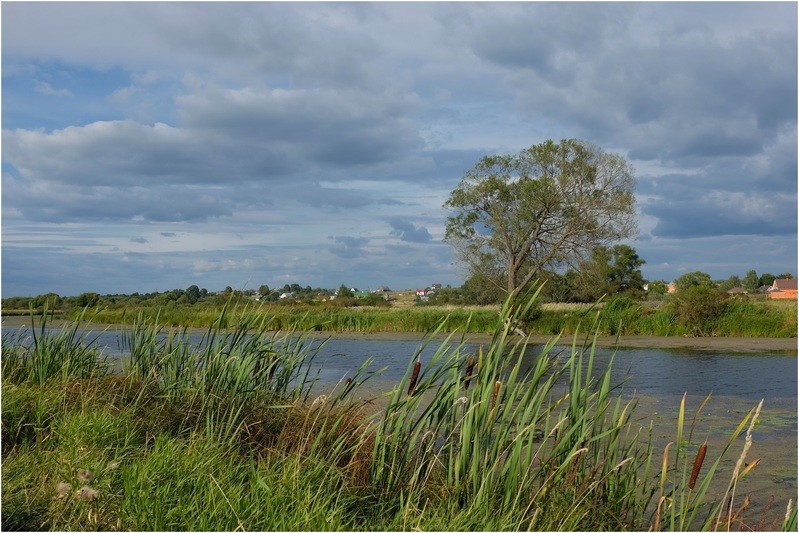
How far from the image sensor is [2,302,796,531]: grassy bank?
11.7 feet

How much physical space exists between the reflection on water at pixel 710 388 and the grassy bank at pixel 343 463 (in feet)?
1.28

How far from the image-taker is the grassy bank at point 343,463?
11.7 ft

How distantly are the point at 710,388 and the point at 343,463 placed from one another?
9.49 m

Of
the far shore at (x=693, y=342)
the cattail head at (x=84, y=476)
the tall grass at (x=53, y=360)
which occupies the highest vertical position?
the tall grass at (x=53, y=360)

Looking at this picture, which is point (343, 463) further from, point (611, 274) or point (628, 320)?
point (611, 274)

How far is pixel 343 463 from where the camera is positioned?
492cm

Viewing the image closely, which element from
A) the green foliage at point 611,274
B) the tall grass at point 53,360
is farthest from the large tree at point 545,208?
the tall grass at point 53,360

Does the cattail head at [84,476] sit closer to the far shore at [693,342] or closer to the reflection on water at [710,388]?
the reflection on water at [710,388]

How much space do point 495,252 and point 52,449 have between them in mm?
25550

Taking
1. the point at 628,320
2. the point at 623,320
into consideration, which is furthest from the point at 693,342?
the point at 628,320

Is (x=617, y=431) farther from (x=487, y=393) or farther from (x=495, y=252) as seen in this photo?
(x=495, y=252)

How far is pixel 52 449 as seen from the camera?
15.8 feet

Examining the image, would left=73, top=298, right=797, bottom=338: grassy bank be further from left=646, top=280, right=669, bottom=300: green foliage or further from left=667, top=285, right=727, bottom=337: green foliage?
left=646, top=280, right=669, bottom=300: green foliage

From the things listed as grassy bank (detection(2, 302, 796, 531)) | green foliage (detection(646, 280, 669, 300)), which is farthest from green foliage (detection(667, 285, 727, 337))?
grassy bank (detection(2, 302, 796, 531))
